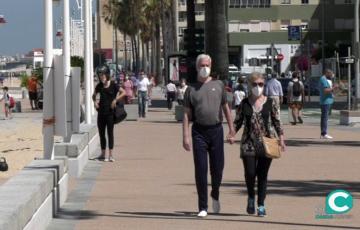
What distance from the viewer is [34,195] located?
860 centimetres

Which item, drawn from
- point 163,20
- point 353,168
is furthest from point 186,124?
point 163,20

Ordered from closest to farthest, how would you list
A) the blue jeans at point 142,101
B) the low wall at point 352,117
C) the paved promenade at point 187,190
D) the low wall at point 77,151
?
the paved promenade at point 187,190
the low wall at point 77,151
the low wall at point 352,117
the blue jeans at point 142,101

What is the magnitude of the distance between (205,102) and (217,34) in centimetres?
2240

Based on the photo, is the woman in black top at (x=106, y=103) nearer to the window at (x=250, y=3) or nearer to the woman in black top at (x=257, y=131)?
the woman in black top at (x=257, y=131)

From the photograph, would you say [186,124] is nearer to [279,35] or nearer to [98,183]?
[98,183]

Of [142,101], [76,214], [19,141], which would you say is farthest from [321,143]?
[142,101]

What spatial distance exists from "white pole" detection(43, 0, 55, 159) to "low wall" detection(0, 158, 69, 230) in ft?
1.01

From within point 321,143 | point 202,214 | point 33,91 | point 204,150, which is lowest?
point 321,143

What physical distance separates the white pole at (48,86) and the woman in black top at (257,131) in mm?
2627

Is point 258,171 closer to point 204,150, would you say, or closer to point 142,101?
point 204,150

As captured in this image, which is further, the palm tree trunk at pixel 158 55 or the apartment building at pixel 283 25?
the apartment building at pixel 283 25

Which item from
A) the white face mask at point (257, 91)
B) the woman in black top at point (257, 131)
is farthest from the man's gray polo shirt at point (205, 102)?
the white face mask at point (257, 91)

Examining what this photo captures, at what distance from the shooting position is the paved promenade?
34.1ft

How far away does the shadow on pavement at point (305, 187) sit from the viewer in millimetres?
13141
